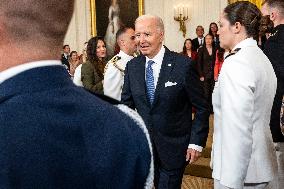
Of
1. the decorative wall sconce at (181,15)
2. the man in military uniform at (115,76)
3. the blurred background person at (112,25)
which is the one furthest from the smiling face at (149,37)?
the blurred background person at (112,25)

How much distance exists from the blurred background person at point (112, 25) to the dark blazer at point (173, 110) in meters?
9.54

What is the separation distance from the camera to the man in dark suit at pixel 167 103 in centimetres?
293

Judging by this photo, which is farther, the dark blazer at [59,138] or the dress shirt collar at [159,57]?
the dress shirt collar at [159,57]

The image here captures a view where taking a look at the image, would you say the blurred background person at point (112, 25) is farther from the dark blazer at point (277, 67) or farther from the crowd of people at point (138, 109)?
the dark blazer at point (277, 67)

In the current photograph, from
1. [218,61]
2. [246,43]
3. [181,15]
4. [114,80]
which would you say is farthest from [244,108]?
[181,15]

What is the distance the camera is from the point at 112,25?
12539 millimetres

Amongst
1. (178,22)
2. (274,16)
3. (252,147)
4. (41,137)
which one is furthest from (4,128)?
(178,22)

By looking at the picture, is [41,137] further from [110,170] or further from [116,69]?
[116,69]

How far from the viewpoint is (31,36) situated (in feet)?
2.51

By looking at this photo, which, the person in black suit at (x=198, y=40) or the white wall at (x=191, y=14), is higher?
the white wall at (x=191, y=14)

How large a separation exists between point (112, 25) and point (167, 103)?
9848mm

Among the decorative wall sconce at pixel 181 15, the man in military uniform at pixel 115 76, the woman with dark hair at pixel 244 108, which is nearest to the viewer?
the woman with dark hair at pixel 244 108

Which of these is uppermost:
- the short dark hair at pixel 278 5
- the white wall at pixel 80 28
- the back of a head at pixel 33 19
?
the white wall at pixel 80 28

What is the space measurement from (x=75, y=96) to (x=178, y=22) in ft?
35.7
